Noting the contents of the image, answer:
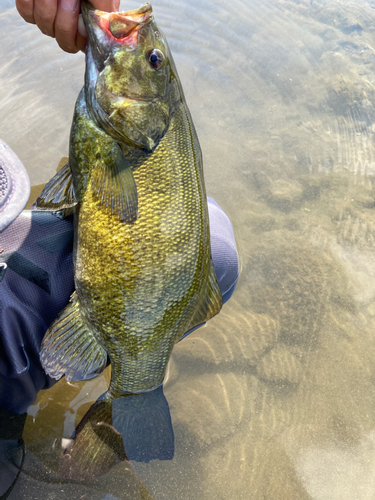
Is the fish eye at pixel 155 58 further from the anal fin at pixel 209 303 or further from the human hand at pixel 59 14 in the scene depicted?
the anal fin at pixel 209 303

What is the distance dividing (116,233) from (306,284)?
1765 millimetres

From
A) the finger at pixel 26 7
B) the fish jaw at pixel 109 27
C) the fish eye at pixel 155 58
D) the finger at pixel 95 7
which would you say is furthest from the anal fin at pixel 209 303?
the finger at pixel 26 7

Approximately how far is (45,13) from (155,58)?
438 mm

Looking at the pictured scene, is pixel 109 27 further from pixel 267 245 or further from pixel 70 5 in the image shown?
pixel 267 245

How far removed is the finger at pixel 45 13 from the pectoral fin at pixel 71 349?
1101mm

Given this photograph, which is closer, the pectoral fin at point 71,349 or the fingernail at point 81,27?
the fingernail at point 81,27

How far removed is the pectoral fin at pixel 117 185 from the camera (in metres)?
1.56

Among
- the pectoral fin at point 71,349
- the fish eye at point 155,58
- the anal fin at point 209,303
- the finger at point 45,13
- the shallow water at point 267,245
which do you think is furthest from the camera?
the shallow water at point 267,245

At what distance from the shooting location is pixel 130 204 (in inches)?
61.6

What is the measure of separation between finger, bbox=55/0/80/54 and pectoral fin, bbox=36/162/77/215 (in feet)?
1.69

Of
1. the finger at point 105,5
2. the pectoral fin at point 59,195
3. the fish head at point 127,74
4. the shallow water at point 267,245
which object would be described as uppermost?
the finger at point 105,5

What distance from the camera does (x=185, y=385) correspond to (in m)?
2.41

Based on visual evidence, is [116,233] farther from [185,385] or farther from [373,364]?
[373,364]

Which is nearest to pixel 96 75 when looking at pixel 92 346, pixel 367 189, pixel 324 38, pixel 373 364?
pixel 92 346
